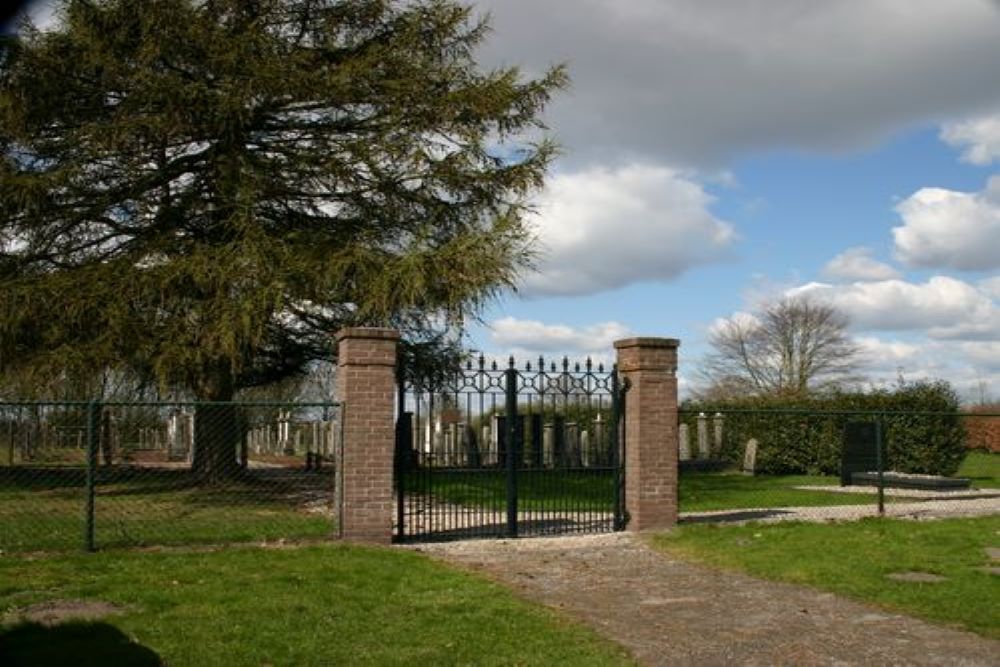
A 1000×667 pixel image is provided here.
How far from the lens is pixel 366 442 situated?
1134cm

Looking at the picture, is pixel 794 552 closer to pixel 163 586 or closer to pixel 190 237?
pixel 163 586

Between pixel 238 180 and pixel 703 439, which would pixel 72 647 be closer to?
pixel 238 180

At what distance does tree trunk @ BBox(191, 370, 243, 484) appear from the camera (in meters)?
18.7

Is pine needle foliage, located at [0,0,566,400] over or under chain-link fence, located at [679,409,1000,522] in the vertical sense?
over

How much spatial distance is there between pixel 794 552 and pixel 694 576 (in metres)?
1.74

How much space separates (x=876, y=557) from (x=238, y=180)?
11.9 meters

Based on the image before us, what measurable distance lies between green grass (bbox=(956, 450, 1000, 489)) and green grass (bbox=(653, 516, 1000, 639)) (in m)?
9.68

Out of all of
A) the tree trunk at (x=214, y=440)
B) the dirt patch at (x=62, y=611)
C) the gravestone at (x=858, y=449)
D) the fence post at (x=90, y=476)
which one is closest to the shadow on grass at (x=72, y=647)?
the dirt patch at (x=62, y=611)

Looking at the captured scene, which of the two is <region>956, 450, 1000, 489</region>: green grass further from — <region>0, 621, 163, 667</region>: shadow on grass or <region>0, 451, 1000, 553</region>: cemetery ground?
<region>0, 621, 163, 667</region>: shadow on grass

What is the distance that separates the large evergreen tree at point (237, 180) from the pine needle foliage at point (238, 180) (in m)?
0.04

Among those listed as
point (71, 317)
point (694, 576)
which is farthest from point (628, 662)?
point (71, 317)

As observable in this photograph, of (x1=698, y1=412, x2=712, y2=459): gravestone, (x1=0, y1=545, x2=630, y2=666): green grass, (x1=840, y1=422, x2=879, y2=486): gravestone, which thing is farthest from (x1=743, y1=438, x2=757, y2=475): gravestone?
(x1=0, y1=545, x2=630, y2=666): green grass

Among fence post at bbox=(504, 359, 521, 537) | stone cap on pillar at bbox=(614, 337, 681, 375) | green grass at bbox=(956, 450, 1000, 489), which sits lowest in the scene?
green grass at bbox=(956, 450, 1000, 489)

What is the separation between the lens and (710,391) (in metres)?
47.8
